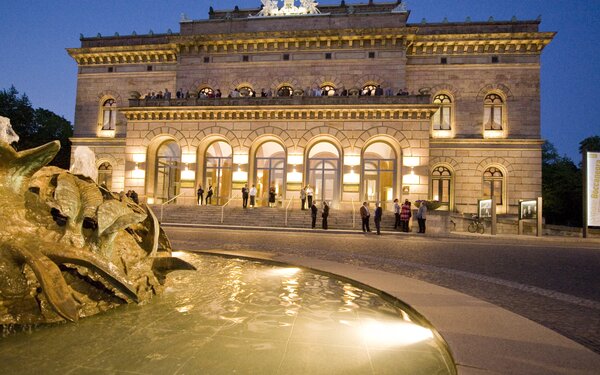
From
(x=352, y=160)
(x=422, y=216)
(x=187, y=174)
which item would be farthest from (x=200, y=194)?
(x=422, y=216)

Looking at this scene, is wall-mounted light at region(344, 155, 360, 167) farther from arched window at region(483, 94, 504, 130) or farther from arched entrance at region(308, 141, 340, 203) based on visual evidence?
arched window at region(483, 94, 504, 130)

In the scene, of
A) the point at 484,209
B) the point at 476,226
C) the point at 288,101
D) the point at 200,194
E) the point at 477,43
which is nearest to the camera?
the point at 484,209

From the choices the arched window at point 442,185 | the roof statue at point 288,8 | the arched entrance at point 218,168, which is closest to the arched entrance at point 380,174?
the arched window at point 442,185

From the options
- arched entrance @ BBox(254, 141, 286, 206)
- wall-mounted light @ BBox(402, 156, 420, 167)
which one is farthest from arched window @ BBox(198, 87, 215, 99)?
wall-mounted light @ BBox(402, 156, 420, 167)

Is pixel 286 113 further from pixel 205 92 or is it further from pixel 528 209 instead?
pixel 528 209

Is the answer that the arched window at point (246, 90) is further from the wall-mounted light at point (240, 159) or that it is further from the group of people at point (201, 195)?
the group of people at point (201, 195)

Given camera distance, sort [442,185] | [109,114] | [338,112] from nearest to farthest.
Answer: [338,112] < [442,185] < [109,114]

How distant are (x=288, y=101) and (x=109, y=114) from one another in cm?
1829

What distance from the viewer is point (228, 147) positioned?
89.7 ft

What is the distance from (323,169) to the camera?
26.0m

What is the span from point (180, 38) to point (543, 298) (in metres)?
31.8

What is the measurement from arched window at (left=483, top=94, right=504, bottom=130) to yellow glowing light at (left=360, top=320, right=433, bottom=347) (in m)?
28.4

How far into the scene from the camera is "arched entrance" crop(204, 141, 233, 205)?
89.2 ft

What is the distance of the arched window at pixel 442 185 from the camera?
27578 mm
